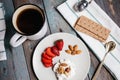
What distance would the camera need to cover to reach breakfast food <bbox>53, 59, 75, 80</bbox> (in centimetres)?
75

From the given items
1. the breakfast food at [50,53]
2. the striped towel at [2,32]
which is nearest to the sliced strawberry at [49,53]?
the breakfast food at [50,53]

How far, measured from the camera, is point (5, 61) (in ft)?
2.60

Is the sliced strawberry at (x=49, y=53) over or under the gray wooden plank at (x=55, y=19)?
under

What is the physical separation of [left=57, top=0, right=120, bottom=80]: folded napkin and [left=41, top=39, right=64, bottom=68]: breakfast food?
6 cm

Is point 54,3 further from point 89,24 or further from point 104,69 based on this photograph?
point 104,69

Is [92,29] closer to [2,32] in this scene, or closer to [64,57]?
[64,57]

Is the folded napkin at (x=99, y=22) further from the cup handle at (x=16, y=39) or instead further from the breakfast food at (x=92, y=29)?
the cup handle at (x=16, y=39)

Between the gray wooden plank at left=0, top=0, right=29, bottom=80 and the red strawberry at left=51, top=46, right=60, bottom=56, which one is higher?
the gray wooden plank at left=0, top=0, right=29, bottom=80

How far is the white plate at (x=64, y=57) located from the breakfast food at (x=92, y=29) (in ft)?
0.10

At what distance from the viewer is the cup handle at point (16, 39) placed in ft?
2.41

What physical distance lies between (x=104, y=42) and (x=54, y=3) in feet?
0.52

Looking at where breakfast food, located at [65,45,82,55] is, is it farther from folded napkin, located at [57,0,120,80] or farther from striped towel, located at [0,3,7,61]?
striped towel, located at [0,3,7,61]

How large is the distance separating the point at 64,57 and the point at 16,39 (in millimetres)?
121

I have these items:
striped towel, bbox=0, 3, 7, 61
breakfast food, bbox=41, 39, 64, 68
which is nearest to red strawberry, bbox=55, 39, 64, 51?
breakfast food, bbox=41, 39, 64, 68
